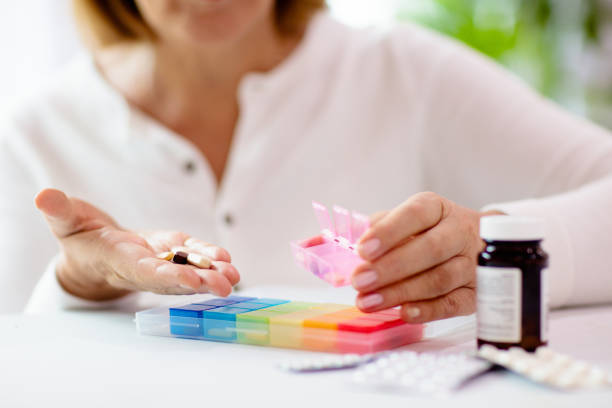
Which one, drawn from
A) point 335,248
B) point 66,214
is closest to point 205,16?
point 66,214

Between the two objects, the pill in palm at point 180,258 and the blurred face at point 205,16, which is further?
the blurred face at point 205,16

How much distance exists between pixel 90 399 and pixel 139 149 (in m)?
0.94

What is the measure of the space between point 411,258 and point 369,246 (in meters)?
0.05

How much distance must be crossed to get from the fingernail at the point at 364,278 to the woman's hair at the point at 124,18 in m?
1.00

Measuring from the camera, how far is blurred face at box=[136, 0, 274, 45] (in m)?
1.27

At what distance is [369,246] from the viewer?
0.66m

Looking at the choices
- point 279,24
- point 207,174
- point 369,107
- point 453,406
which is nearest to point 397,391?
point 453,406

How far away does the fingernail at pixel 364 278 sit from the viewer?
2.20 feet

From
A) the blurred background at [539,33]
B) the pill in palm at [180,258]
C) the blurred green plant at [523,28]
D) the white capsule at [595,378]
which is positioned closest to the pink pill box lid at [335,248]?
the pill in palm at [180,258]

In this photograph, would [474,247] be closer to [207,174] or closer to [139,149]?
[207,174]

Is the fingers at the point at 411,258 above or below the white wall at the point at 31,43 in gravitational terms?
below

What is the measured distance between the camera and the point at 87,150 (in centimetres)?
148

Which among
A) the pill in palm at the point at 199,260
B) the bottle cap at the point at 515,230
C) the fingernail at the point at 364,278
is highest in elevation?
the bottle cap at the point at 515,230

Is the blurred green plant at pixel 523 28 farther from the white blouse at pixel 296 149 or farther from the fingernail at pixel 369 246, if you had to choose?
the fingernail at pixel 369 246
